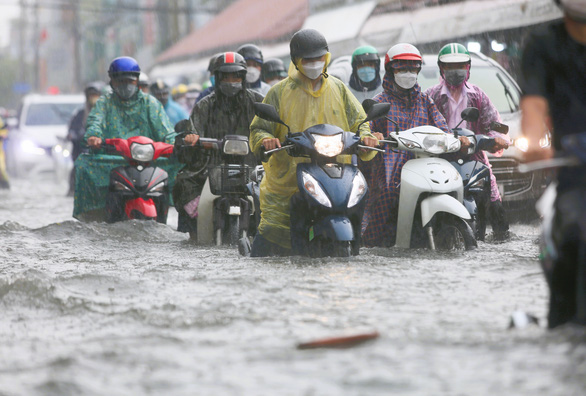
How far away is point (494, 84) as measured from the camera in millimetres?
13203

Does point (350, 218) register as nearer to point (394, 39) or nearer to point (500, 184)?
point (500, 184)

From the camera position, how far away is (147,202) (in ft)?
35.3

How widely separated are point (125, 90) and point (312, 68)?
11.7 ft

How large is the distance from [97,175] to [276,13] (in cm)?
2748

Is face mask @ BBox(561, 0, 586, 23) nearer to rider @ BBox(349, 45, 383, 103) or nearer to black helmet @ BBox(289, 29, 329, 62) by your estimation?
black helmet @ BBox(289, 29, 329, 62)

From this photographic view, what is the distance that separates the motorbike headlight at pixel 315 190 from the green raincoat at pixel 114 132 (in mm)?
3671

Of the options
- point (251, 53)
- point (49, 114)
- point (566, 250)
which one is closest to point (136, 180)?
point (251, 53)

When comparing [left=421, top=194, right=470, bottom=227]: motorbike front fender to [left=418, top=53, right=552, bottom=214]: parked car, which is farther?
[left=418, top=53, right=552, bottom=214]: parked car

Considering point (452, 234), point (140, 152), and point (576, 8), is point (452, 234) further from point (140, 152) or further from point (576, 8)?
point (576, 8)

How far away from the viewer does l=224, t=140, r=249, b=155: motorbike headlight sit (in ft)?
31.5

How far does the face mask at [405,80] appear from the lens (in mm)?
9594

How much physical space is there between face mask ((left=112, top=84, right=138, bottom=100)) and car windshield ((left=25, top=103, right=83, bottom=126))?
49.3 ft

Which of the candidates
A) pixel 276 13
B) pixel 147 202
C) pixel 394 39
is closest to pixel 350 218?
pixel 147 202

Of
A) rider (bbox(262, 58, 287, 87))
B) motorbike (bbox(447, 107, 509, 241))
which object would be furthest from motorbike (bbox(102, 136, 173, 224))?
rider (bbox(262, 58, 287, 87))
